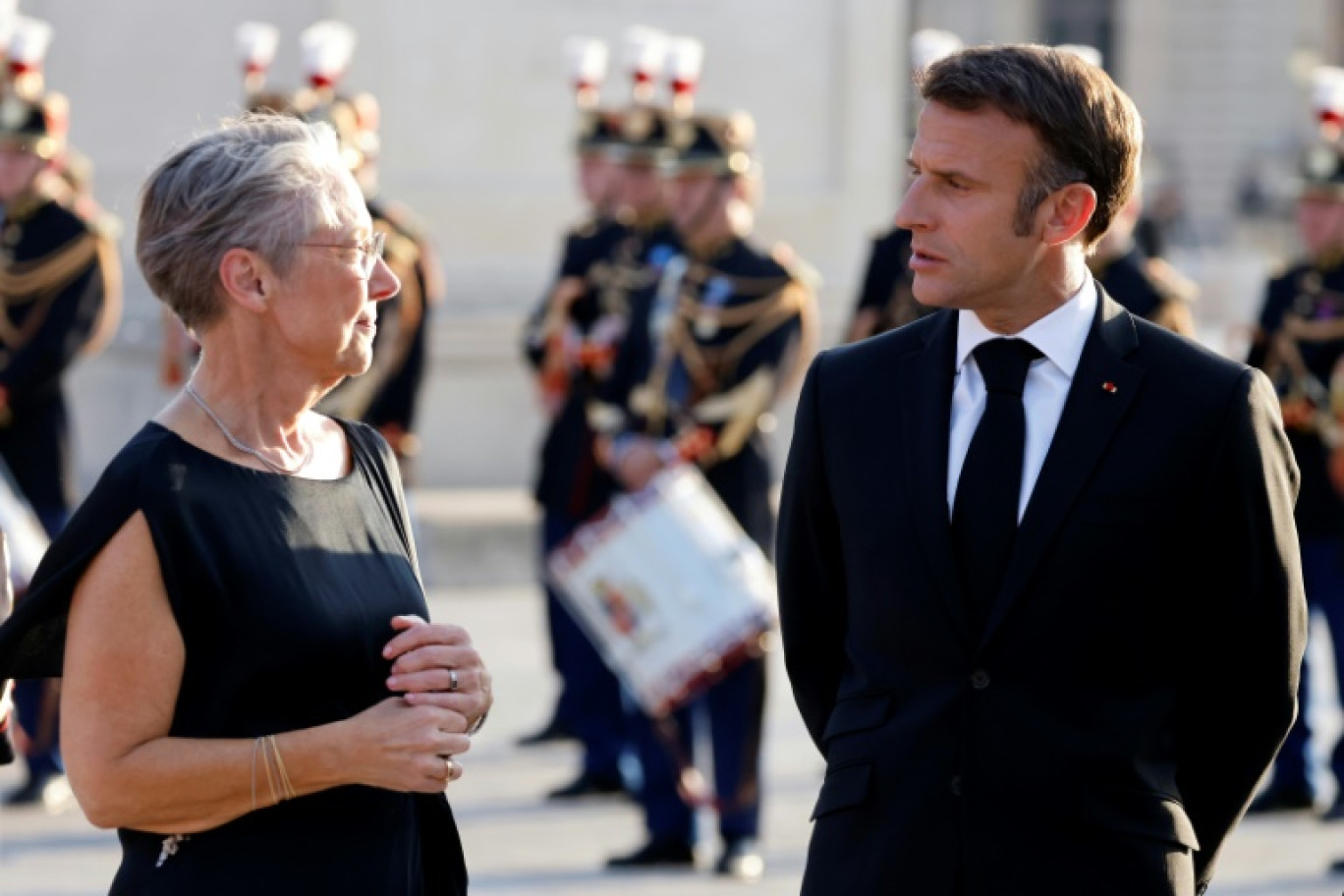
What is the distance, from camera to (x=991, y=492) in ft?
11.5

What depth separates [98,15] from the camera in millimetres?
14250

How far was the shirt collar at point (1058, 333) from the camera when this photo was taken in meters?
3.59

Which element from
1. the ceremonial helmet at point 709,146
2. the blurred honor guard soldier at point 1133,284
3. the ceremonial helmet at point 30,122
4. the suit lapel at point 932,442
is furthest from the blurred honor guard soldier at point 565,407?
the suit lapel at point 932,442

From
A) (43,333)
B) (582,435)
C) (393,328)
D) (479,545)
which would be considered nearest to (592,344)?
(582,435)

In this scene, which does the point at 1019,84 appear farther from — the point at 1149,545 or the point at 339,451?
the point at 339,451

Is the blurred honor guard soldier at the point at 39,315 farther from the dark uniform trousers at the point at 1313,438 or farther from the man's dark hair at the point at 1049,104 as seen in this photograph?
the man's dark hair at the point at 1049,104

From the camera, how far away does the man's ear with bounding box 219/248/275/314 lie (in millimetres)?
3432

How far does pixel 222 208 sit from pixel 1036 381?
3.52 feet

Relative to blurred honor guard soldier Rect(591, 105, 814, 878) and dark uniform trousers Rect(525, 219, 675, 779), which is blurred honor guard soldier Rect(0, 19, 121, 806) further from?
blurred honor guard soldier Rect(591, 105, 814, 878)

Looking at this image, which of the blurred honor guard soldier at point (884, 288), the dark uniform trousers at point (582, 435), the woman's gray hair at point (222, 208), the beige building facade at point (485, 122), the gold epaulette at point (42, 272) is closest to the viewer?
the woman's gray hair at point (222, 208)

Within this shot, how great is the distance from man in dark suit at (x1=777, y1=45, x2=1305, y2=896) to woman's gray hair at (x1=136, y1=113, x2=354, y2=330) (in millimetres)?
769

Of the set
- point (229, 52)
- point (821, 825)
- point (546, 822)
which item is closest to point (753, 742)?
point (546, 822)

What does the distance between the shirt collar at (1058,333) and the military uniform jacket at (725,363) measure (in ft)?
14.5

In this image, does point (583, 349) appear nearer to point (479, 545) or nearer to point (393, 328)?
point (393, 328)
